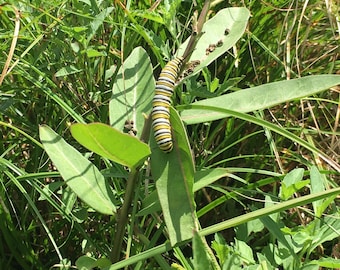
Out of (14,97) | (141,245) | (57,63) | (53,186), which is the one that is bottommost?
(141,245)

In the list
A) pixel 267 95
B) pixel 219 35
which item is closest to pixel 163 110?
pixel 267 95

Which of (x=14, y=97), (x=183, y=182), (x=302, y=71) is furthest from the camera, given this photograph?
(x=302, y=71)

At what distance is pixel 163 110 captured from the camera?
106 centimetres

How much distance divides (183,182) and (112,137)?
0.62 ft

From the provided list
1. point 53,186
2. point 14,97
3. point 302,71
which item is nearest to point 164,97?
point 53,186

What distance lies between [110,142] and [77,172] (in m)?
0.20

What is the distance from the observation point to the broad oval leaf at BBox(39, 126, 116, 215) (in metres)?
1.15

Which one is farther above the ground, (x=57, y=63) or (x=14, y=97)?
(x=57, y=63)

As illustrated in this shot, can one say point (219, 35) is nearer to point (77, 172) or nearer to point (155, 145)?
point (155, 145)

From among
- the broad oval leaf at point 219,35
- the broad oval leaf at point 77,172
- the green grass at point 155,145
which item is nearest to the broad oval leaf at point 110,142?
the green grass at point 155,145

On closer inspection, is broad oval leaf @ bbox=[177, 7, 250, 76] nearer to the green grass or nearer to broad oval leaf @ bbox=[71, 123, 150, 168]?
A: the green grass

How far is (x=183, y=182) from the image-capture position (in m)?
1.10

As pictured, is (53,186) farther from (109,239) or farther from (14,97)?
(14,97)

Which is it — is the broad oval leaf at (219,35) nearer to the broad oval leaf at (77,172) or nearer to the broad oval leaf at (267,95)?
the broad oval leaf at (267,95)
